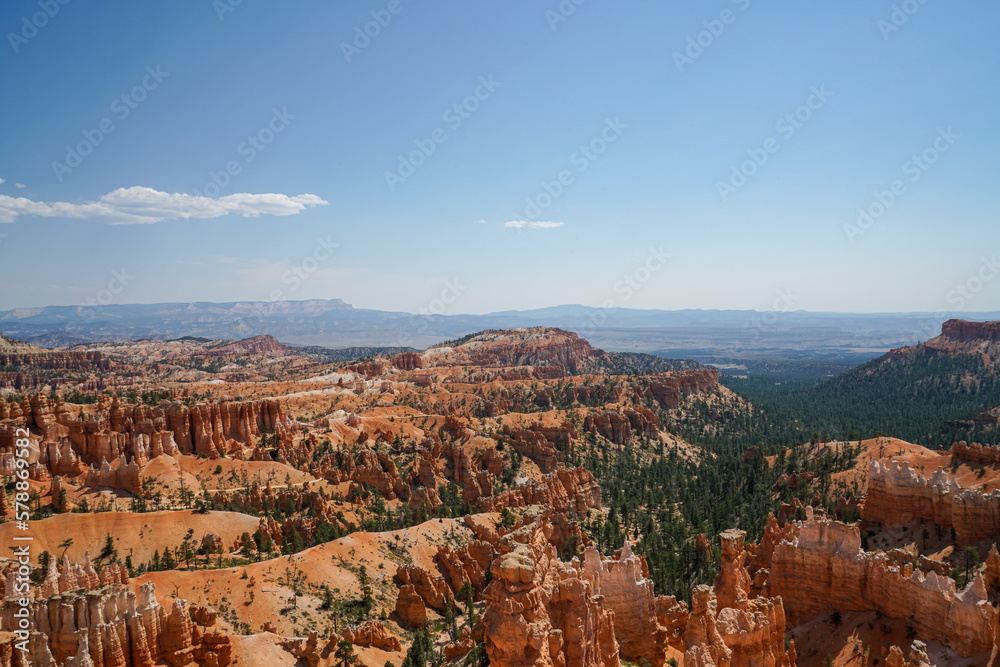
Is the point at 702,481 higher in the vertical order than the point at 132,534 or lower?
lower

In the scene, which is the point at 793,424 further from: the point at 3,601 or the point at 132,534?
the point at 3,601

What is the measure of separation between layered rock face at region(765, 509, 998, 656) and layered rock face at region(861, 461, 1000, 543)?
9.55m

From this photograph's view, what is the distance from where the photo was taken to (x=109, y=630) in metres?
26.9

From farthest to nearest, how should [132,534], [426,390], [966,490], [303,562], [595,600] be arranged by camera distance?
[426,390] → [132,534] → [303,562] → [966,490] → [595,600]

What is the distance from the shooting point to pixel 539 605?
20.8 metres

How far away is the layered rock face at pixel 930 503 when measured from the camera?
41.5m

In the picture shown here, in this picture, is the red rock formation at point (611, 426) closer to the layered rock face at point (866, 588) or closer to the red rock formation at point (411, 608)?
the red rock formation at point (411, 608)

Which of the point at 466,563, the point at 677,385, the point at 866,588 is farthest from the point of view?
the point at 677,385

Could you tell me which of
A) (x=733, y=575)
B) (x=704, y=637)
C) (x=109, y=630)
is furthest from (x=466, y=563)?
(x=704, y=637)

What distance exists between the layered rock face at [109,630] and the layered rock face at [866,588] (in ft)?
108

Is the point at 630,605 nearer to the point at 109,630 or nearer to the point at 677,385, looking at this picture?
the point at 109,630

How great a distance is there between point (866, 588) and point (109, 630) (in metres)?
39.0

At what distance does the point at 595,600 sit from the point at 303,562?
96.9 feet

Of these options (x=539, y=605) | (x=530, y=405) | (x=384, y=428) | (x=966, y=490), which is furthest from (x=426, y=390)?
(x=539, y=605)
